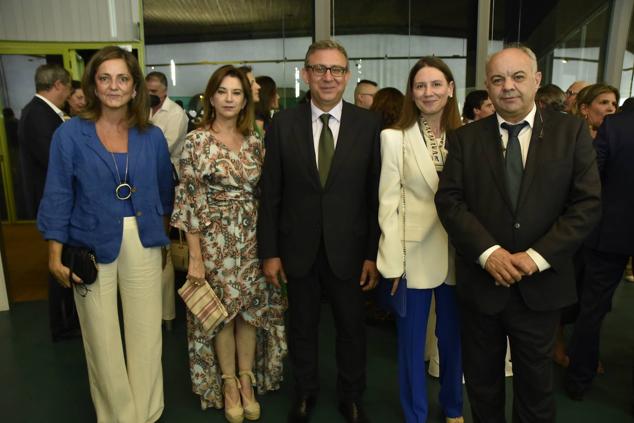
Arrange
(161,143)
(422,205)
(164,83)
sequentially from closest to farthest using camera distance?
(422,205), (161,143), (164,83)

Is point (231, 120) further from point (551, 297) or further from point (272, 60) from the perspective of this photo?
point (272, 60)

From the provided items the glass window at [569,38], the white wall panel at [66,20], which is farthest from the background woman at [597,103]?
the white wall panel at [66,20]

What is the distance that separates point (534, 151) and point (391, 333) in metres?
2.17

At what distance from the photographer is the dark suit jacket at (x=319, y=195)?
223cm

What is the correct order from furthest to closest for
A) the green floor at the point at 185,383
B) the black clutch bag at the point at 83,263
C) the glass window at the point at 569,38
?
the glass window at the point at 569,38, the green floor at the point at 185,383, the black clutch bag at the point at 83,263

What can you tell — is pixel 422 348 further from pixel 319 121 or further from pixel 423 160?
pixel 319 121

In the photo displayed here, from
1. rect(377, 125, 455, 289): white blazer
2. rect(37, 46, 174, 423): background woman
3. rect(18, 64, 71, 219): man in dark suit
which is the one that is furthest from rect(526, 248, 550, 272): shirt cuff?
rect(18, 64, 71, 219): man in dark suit

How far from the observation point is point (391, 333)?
3639 millimetres

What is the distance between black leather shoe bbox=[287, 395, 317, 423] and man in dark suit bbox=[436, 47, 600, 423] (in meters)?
1.00

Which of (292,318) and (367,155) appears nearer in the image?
(367,155)

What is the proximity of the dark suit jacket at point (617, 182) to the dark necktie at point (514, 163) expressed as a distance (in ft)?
3.12

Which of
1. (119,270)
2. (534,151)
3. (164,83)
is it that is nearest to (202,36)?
(164,83)

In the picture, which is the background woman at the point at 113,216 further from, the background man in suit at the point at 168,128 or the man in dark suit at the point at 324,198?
the background man in suit at the point at 168,128

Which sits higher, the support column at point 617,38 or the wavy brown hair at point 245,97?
the support column at point 617,38
